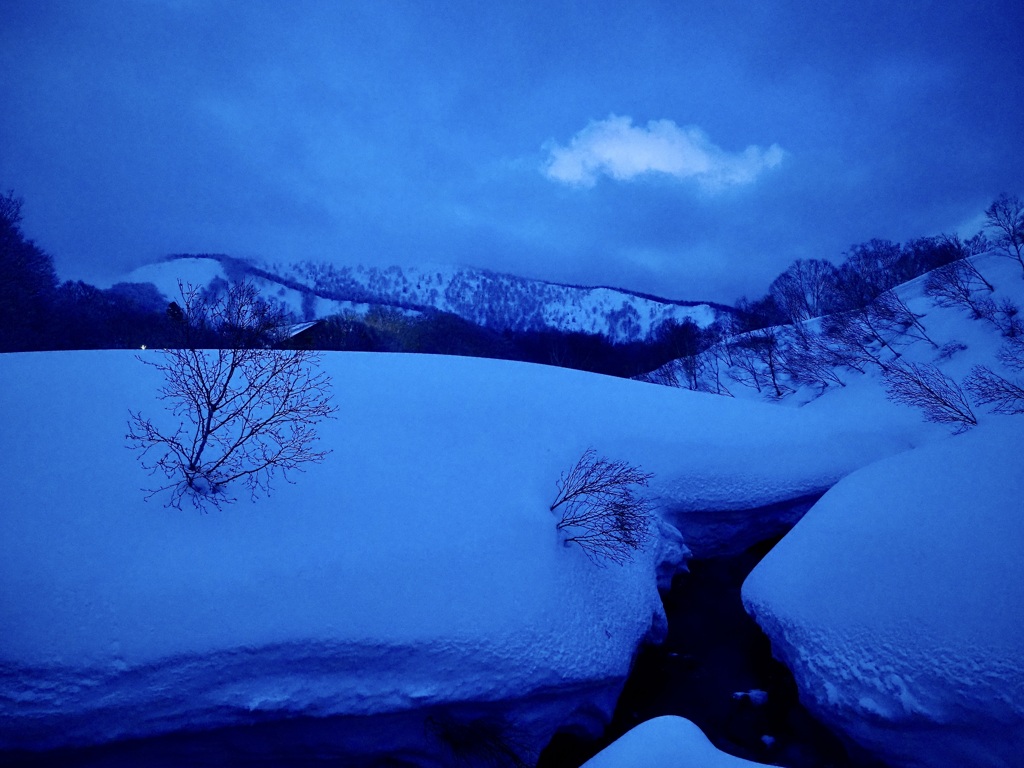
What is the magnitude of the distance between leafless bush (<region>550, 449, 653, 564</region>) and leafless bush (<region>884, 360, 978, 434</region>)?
37.4 feet

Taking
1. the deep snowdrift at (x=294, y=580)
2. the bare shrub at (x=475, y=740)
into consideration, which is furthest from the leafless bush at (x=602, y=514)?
the bare shrub at (x=475, y=740)

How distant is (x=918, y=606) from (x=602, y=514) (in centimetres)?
532

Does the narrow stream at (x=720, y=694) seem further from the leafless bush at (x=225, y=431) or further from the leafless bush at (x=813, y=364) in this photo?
the leafless bush at (x=813, y=364)

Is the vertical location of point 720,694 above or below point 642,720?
above

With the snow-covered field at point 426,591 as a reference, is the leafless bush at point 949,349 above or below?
above

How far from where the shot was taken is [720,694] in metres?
8.51

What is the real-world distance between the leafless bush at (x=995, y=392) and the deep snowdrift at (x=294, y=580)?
452 inches

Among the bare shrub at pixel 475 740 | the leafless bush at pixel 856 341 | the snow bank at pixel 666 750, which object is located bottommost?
the bare shrub at pixel 475 740

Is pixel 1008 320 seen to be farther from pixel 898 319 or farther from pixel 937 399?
pixel 937 399

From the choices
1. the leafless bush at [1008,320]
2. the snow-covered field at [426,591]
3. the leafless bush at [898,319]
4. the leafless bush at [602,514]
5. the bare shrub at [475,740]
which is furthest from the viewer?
the leafless bush at [898,319]

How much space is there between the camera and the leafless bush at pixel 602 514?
933 cm

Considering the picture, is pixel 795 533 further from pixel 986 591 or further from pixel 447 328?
pixel 447 328

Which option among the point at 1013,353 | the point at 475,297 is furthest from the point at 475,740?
the point at 475,297

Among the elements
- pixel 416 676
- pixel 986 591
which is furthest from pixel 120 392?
pixel 986 591
